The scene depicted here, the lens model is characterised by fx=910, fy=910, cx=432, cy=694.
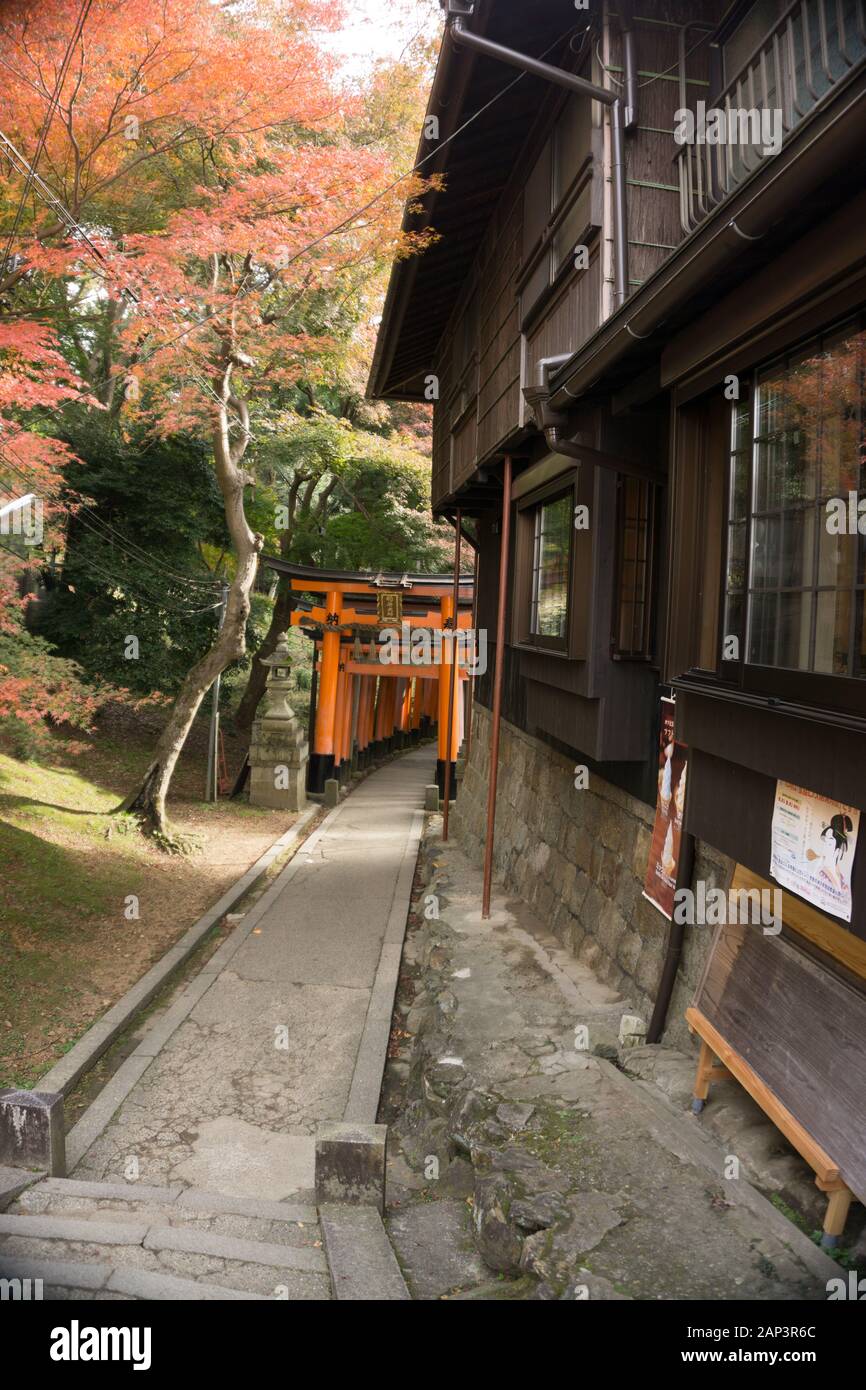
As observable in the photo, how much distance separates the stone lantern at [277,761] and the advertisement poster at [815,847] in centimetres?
1664

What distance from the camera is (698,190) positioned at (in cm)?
671

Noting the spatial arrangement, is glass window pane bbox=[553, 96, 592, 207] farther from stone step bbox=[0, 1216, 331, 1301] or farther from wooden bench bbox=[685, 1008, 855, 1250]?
stone step bbox=[0, 1216, 331, 1301]

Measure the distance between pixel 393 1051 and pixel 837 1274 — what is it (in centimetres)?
559

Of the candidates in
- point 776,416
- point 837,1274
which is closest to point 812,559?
point 776,416

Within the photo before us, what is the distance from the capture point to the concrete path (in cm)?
638

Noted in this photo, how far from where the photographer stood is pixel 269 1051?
8367 millimetres

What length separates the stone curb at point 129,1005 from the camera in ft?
24.8

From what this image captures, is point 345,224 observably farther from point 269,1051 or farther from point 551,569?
point 269,1051

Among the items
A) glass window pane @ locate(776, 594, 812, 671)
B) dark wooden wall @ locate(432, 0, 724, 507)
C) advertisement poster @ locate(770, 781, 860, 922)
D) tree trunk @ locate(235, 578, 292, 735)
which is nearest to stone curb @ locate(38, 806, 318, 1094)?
advertisement poster @ locate(770, 781, 860, 922)

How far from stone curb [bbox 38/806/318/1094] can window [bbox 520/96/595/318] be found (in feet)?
26.4

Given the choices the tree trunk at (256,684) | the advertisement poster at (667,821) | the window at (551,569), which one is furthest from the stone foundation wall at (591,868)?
the tree trunk at (256,684)

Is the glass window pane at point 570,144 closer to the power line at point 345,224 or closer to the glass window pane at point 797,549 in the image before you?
the power line at point 345,224

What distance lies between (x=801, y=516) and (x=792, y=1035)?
242cm

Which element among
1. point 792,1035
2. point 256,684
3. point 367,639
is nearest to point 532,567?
point 792,1035
